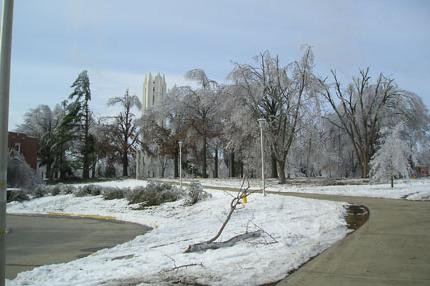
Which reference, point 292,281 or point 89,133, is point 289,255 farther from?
point 89,133

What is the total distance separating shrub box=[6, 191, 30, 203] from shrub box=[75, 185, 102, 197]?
4.71m

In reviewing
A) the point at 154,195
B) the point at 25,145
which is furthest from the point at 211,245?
the point at 25,145

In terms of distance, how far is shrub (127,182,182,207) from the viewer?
97.5 feet

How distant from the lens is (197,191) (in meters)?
26.4

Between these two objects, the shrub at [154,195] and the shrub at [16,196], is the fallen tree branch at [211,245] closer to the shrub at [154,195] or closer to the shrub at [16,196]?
the shrub at [154,195]

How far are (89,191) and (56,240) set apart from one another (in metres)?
22.3

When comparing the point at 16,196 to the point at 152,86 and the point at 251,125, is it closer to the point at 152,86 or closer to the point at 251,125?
the point at 251,125

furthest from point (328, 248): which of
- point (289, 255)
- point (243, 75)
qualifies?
point (243, 75)

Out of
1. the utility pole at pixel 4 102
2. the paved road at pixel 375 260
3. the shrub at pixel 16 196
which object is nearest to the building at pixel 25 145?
the shrub at pixel 16 196

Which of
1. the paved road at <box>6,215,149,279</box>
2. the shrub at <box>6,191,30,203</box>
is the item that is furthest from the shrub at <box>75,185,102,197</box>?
the paved road at <box>6,215,149,279</box>

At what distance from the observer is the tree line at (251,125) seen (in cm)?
4569

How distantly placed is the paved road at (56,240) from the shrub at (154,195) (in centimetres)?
530

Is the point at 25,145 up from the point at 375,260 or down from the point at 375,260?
up

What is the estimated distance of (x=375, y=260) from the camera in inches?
328
